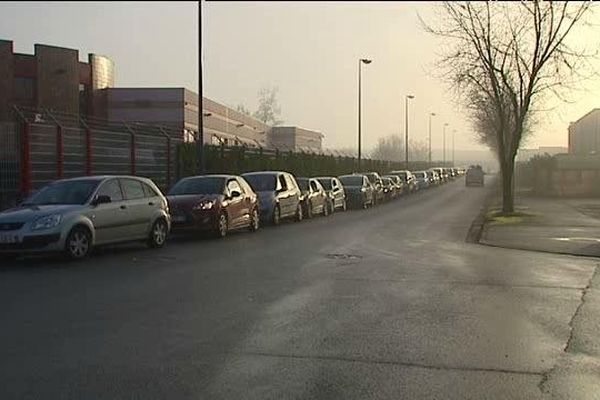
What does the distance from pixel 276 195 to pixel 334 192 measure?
29.2 ft

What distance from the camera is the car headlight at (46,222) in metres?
13.9

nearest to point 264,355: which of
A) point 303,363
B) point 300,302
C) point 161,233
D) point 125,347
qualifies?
point 303,363

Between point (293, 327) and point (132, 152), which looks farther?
point (132, 152)

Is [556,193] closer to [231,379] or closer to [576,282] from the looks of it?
[576,282]

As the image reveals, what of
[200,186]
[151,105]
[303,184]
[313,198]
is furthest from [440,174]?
[200,186]

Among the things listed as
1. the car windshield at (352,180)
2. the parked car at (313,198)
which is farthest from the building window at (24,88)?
the parked car at (313,198)

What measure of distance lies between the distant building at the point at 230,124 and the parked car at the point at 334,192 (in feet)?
135

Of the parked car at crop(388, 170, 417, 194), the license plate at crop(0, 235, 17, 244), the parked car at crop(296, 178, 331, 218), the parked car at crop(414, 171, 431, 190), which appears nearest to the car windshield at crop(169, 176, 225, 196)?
the license plate at crop(0, 235, 17, 244)

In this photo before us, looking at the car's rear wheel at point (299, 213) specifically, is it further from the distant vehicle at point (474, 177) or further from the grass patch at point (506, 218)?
the distant vehicle at point (474, 177)

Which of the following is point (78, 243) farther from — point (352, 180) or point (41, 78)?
point (41, 78)

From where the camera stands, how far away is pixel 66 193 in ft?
50.5

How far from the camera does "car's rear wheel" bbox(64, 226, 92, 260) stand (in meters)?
14.2

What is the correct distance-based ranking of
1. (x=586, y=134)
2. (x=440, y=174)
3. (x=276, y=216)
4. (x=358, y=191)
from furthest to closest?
(x=440, y=174) < (x=586, y=134) < (x=358, y=191) < (x=276, y=216)

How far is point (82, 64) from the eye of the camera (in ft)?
227
